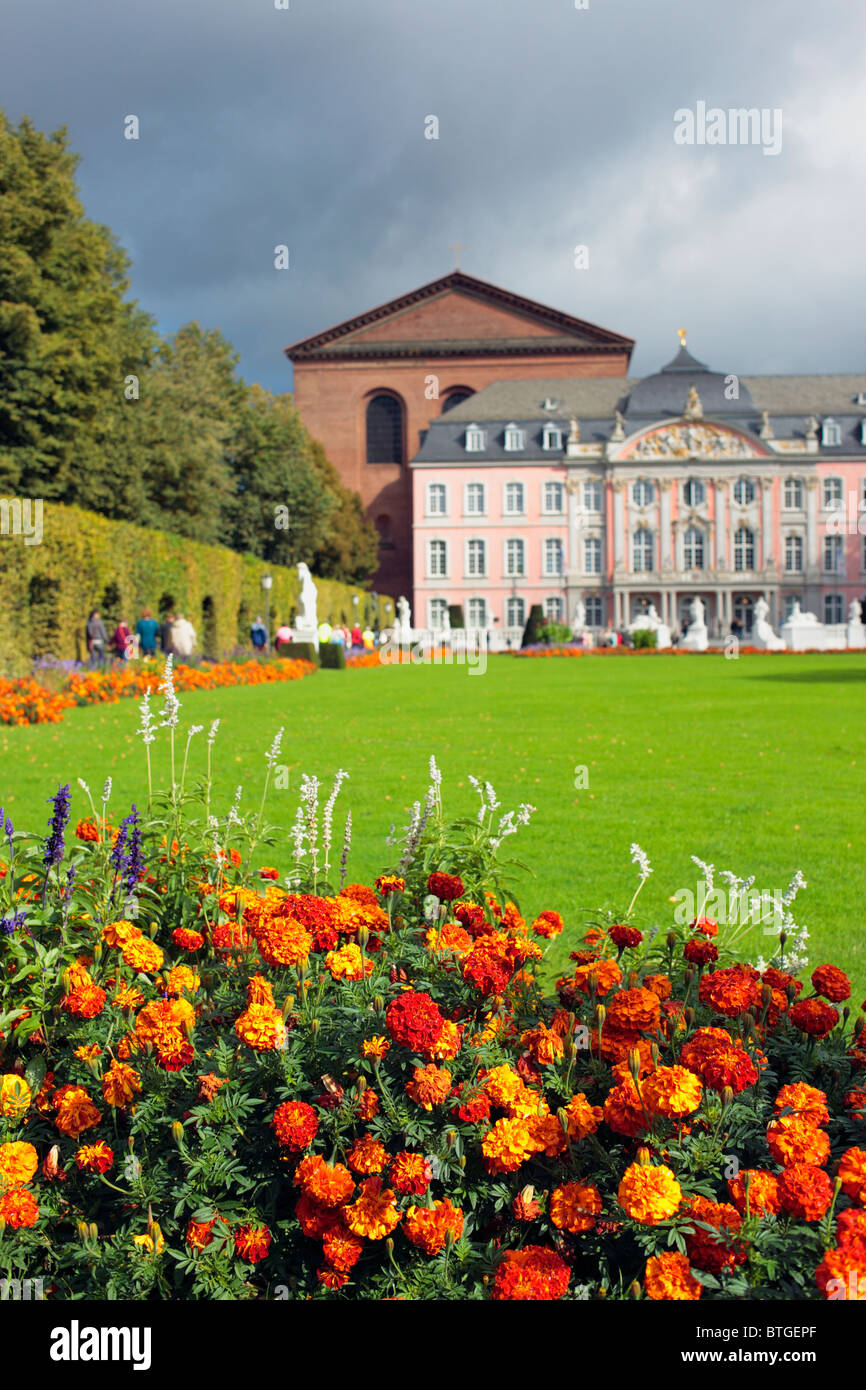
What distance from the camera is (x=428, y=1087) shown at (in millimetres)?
2051

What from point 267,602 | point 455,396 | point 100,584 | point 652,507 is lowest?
point 100,584

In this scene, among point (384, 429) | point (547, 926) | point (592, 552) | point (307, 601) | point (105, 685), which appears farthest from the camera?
point (384, 429)

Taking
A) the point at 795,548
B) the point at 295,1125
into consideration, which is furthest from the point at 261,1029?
the point at 795,548

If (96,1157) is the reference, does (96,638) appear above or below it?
above

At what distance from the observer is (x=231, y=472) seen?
49375 mm

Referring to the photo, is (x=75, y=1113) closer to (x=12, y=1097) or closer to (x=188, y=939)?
(x=12, y=1097)

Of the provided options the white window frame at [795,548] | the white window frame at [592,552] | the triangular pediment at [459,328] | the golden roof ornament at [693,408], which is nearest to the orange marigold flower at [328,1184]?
the white window frame at [592,552]

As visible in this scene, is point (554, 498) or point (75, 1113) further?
point (554, 498)

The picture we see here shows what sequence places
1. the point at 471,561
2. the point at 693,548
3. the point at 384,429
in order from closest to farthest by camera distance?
the point at 693,548, the point at 471,561, the point at 384,429

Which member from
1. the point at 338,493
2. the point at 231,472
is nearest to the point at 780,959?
the point at 231,472

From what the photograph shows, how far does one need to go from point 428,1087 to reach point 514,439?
203 ft

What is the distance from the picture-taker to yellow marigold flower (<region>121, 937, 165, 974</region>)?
269cm
